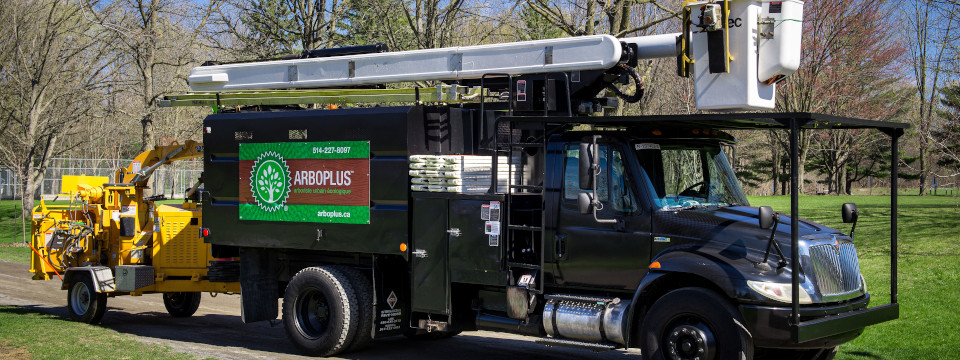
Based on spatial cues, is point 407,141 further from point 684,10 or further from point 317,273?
point 684,10

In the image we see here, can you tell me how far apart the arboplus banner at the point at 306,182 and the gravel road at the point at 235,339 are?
1.64m

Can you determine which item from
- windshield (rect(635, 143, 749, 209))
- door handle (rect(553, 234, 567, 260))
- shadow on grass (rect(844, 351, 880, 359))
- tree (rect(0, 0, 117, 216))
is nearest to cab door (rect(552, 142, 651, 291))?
door handle (rect(553, 234, 567, 260))

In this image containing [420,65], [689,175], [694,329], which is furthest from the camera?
[420,65]

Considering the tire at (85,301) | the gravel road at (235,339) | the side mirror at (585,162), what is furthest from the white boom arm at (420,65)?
the tire at (85,301)

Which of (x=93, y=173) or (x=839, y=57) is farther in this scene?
(x=93, y=173)

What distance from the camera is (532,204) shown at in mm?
9031

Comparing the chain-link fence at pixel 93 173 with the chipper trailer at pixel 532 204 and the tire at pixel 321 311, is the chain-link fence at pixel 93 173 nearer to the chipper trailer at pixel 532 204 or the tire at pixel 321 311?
the chipper trailer at pixel 532 204

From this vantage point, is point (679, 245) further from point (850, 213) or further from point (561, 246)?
point (850, 213)

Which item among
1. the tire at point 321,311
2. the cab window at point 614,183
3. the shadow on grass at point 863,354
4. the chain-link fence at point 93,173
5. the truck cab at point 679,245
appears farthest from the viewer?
the chain-link fence at point 93,173

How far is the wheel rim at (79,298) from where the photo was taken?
43.1ft

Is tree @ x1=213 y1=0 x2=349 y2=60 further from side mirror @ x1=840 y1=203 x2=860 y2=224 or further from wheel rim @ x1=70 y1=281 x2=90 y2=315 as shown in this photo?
side mirror @ x1=840 y1=203 x2=860 y2=224

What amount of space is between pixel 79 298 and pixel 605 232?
8.72 m

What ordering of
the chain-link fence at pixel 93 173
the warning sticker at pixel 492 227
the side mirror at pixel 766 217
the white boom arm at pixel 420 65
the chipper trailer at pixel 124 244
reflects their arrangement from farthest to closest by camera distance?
the chain-link fence at pixel 93 173, the chipper trailer at pixel 124 244, the white boom arm at pixel 420 65, the warning sticker at pixel 492 227, the side mirror at pixel 766 217

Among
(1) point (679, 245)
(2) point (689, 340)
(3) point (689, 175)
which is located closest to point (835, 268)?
(1) point (679, 245)
